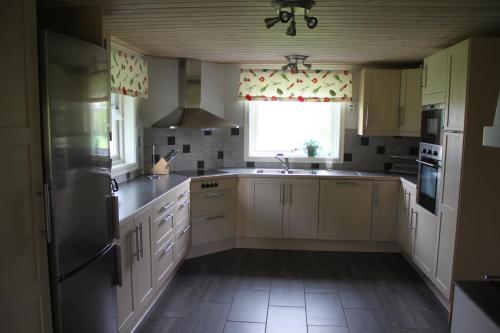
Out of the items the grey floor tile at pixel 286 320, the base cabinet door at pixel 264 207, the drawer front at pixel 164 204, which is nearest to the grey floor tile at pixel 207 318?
the grey floor tile at pixel 286 320

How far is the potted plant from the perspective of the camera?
468 cm

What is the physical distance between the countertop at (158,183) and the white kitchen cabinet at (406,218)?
0.12m

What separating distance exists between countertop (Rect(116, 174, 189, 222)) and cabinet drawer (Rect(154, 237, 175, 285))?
0.44 m

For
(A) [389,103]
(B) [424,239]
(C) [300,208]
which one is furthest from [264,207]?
(A) [389,103]

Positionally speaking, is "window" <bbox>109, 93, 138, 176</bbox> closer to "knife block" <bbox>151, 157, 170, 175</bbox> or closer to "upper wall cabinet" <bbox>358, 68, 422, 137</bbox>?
"knife block" <bbox>151, 157, 170, 175</bbox>

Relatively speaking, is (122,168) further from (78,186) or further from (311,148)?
(311,148)

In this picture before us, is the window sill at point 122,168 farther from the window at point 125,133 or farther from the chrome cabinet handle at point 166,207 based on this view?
the chrome cabinet handle at point 166,207

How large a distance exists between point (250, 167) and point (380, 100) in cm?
164

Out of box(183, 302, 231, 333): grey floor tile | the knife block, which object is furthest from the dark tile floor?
the knife block

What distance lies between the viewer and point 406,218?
3945 millimetres

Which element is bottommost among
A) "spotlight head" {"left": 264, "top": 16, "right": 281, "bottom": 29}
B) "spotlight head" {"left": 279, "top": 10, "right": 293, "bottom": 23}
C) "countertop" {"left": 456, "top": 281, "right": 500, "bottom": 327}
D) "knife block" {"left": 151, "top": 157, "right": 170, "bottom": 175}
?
"countertop" {"left": 456, "top": 281, "right": 500, "bottom": 327}

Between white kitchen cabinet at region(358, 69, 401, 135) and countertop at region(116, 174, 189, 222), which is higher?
white kitchen cabinet at region(358, 69, 401, 135)

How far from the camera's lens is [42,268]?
5.72ft

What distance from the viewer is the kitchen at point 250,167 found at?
1.72 metres
